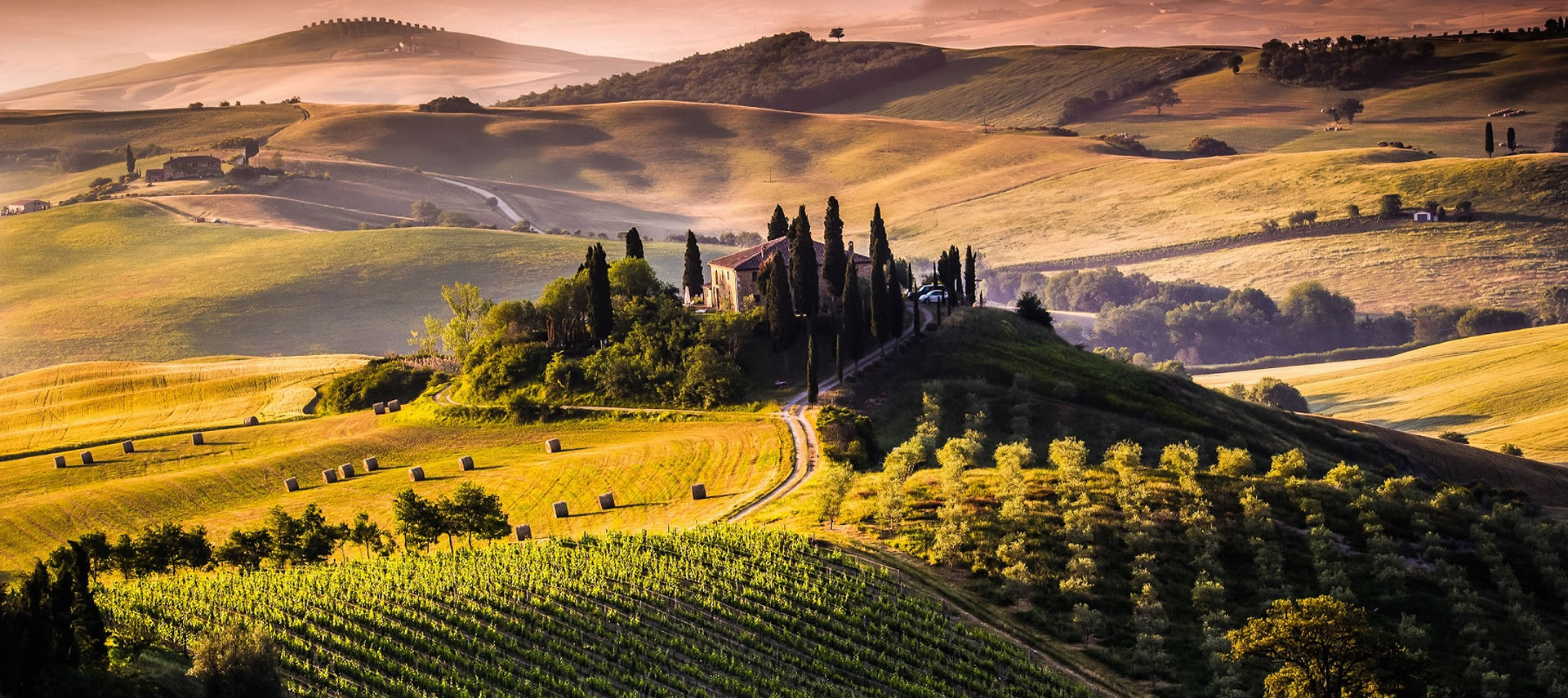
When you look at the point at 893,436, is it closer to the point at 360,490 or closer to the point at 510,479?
the point at 510,479

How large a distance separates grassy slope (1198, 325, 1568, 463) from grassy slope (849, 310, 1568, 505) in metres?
15.0

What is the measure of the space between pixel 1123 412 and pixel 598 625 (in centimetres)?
6582

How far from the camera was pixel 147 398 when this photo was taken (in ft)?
383

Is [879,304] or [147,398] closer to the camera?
[879,304]

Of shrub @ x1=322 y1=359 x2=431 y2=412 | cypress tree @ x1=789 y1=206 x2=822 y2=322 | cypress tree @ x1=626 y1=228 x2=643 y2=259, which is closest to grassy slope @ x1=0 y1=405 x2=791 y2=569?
shrub @ x1=322 y1=359 x2=431 y2=412

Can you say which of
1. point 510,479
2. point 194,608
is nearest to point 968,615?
point 194,608

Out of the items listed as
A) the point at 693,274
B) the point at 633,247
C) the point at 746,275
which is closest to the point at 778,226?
the point at 693,274

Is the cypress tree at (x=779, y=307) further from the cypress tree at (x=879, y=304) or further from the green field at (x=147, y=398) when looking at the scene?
the green field at (x=147, y=398)

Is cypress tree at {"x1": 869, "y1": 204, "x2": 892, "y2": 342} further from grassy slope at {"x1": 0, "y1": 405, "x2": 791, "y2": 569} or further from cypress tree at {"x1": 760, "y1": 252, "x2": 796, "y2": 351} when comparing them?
grassy slope at {"x1": 0, "y1": 405, "x2": 791, "y2": 569}

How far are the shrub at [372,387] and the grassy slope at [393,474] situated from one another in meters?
8.71

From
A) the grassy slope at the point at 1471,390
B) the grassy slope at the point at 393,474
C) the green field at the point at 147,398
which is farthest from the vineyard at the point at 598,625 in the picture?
the grassy slope at the point at 1471,390

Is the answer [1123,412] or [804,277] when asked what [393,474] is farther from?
[1123,412]

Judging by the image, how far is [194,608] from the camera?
1837 inches

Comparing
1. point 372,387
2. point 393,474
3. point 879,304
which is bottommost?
point 393,474
